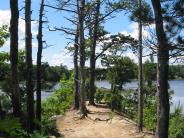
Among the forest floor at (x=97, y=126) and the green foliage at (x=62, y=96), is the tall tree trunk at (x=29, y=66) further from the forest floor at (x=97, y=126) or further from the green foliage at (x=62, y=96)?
the green foliage at (x=62, y=96)

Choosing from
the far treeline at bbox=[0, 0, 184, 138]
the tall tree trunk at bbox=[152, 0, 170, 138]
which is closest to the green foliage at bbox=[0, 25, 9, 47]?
Answer: the far treeline at bbox=[0, 0, 184, 138]

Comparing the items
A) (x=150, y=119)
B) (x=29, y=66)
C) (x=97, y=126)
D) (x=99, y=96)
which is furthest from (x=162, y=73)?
(x=99, y=96)

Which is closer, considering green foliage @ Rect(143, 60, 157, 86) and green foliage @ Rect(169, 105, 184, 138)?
green foliage @ Rect(169, 105, 184, 138)

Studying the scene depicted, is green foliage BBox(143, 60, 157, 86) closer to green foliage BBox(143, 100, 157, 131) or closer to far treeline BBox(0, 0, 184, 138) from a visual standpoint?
far treeline BBox(0, 0, 184, 138)

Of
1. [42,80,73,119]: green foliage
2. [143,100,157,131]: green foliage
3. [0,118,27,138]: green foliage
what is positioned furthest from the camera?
[42,80,73,119]: green foliage

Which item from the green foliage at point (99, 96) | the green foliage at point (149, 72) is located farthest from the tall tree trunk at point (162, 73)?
the green foliage at point (149, 72)

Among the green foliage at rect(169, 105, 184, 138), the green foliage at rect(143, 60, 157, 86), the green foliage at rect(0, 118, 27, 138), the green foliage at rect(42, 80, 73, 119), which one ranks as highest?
the green foliage at rect(143, 60, 157, 86)

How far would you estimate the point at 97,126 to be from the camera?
23.8m

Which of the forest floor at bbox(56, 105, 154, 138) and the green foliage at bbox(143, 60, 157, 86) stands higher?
the green foliage at bbox(143, 60, 157, 86)

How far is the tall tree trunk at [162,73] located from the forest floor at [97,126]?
7182mm

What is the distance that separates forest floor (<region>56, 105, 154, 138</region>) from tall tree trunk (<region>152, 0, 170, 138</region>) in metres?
7.18

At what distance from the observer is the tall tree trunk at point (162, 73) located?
1344 centimetres

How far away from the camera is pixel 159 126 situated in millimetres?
14523

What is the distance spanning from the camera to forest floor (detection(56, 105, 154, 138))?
72.4 feet
